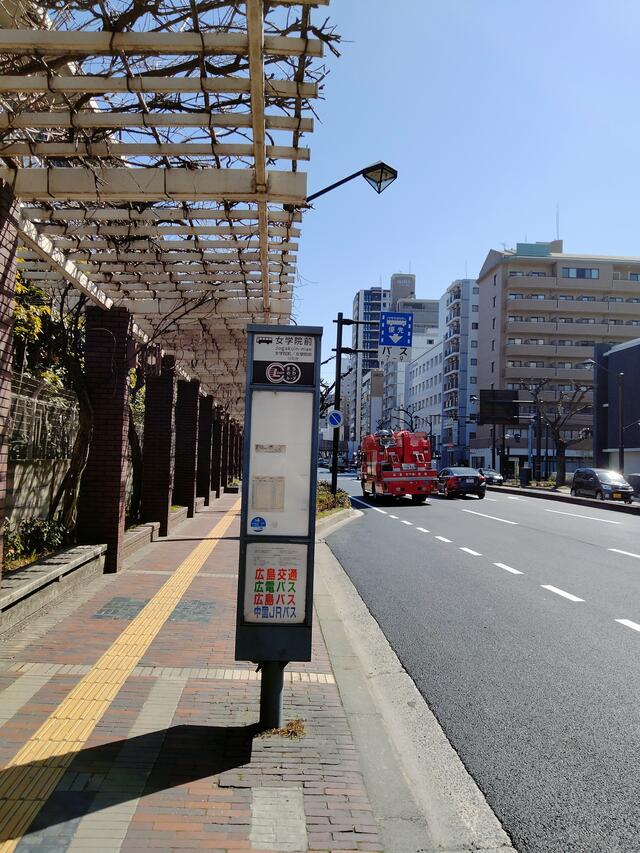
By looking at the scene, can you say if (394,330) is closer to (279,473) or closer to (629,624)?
(629,624)

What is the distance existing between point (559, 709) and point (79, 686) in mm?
3462

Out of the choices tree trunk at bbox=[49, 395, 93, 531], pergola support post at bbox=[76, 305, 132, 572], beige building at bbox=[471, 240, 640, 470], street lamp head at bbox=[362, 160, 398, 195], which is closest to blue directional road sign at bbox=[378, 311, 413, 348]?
street lamp head at bbox=[362, 160, 398, 195]

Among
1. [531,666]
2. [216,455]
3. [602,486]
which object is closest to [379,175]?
[531,666]

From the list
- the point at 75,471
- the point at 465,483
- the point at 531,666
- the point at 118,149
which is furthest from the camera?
the point at 465,483

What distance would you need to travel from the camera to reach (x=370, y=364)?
168625mm

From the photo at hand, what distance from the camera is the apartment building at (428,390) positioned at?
107m

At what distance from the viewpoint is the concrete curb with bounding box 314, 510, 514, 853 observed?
347 centimetres

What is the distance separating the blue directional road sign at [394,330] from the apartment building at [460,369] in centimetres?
6981

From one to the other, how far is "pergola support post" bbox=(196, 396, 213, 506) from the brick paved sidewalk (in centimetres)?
1588

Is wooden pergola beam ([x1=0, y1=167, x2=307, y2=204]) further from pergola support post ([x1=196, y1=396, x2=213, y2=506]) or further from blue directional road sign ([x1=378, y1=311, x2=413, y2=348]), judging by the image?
blue directional road sign ([x1=378, y1=311, x2=413, y2=348])

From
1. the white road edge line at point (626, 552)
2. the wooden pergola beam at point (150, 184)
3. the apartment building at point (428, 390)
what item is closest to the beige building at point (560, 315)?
the apartment building at point (428, 390)

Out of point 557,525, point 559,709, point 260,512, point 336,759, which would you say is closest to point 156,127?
point 260,512

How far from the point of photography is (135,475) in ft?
47.3

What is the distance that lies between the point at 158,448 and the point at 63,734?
9641 mm
